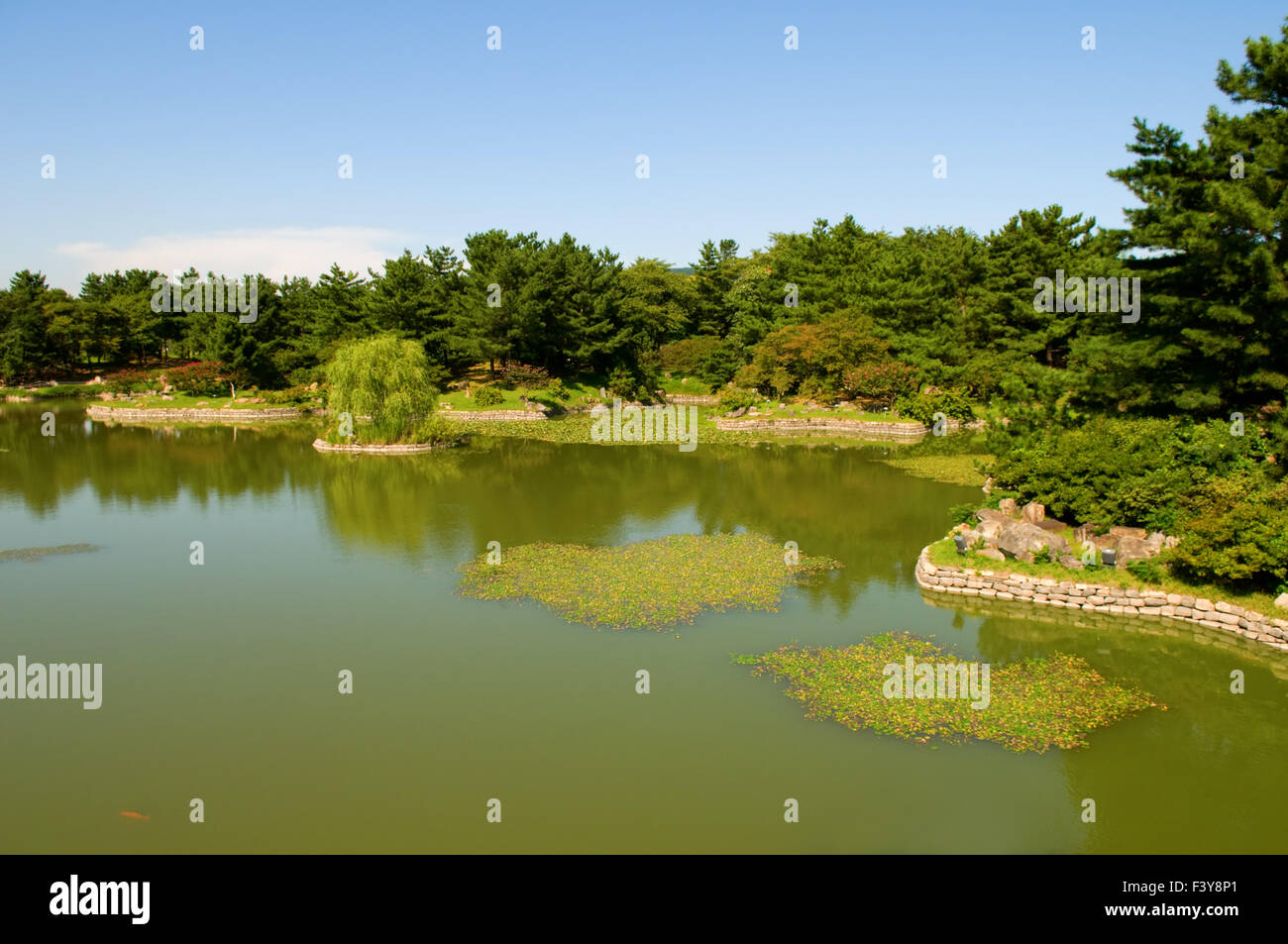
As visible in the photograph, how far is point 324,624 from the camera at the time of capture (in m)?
16.4

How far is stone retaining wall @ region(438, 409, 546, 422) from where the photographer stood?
48906 millimetres

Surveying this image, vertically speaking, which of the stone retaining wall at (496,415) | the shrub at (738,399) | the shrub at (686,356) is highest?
the shrub at (686,356)

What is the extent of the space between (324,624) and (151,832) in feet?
22.1

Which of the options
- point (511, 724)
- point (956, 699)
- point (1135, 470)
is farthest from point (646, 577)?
point (1135, 470)

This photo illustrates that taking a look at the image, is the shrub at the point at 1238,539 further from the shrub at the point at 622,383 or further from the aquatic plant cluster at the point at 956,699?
the shrub at the point at 622,383

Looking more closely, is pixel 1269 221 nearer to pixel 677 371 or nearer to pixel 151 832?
pixel 151 832

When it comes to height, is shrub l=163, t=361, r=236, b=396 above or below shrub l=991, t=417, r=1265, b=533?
above

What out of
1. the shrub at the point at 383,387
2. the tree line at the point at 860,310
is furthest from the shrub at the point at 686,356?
the shrub at the point at 383,387

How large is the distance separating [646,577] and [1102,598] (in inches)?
382

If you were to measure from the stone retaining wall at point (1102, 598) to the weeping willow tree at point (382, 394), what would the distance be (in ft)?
84.0

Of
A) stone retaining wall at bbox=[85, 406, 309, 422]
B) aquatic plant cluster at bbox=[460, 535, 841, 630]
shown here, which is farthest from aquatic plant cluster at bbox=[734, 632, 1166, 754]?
stone retaining wall at bbox=[85, 406, 309, 422]

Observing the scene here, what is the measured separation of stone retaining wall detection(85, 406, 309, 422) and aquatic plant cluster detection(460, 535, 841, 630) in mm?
36645

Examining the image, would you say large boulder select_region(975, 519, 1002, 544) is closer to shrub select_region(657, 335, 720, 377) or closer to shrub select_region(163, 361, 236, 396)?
shrub select_region(657, 335, 720, 377)

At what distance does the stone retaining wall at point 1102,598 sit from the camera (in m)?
15.2
